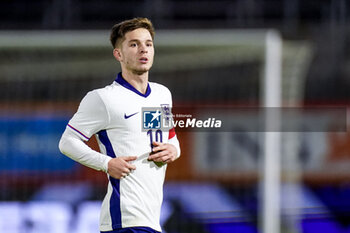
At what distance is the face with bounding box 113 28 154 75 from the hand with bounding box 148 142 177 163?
297 mm

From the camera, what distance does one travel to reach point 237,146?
24.1 feet

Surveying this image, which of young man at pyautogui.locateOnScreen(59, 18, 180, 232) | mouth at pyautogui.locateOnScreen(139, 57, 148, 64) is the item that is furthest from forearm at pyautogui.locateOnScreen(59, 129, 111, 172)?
mouth at pyautogui.locateOnScreen(139, 57, 148, 64)

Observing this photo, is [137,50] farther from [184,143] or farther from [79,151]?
[184,143]

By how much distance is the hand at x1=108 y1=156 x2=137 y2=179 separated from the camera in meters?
2.95

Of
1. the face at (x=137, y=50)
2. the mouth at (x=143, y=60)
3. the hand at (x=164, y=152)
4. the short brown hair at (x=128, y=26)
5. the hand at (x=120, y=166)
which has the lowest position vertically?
the hand at (x=120, y=166)

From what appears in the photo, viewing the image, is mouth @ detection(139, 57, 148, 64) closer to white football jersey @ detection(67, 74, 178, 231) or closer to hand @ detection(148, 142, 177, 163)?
white football jersey @ detection(67, 74, 178, 231)

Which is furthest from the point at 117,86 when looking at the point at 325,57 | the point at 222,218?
the point at 325,57

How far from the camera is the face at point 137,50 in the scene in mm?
2898

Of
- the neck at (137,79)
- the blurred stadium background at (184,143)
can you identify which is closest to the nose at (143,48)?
the neck at (137,79)

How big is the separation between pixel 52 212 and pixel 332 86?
3260 mm

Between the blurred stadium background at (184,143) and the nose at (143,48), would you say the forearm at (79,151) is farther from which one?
the blurred stadium background at (184,143)

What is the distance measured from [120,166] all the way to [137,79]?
1.16ft

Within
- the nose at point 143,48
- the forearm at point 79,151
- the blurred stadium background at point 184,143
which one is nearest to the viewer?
the nose at point 143,48

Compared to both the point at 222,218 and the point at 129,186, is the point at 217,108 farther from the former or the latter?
the point at 129,186
